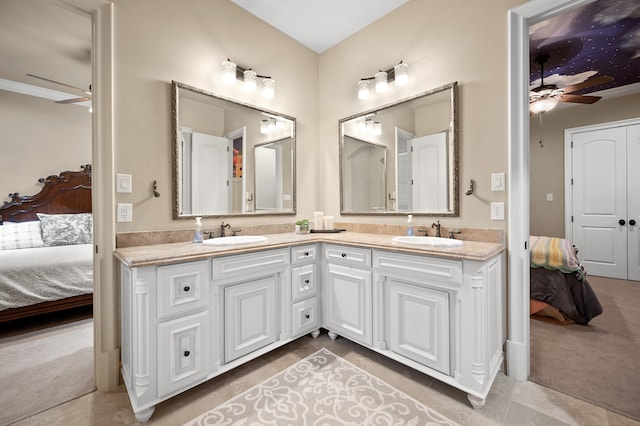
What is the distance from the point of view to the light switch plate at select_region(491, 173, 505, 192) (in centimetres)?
181

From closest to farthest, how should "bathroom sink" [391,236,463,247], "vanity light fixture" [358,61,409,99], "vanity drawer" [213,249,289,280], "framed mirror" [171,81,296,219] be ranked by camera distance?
"vanity drawer" [213,249,289,280] → "bathroom sink" [391,236,463,247] → "framed mirror" [171,81,296,219] → "vanity light fixture" [358,61,409,99]

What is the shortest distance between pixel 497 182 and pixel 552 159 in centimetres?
385

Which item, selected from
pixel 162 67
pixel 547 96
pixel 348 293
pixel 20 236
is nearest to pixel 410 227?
pixel 348 293

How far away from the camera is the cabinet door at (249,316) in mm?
1729

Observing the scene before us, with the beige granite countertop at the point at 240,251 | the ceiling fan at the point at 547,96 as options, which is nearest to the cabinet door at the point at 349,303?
the beige granite countertop at the point at 240,251

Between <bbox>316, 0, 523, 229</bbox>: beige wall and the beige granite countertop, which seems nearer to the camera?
the beige granite countertop

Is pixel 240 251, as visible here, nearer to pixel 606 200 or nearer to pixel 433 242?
pixel 433 242

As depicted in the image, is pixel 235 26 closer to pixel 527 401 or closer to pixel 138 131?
pixel 138 131

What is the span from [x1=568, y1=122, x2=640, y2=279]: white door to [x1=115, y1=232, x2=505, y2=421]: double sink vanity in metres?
3.84

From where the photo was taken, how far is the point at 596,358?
199cm

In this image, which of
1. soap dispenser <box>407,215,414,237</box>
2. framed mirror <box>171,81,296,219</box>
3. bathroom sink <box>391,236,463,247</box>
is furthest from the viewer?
soap dispenser <box>407,215,414,237</box>

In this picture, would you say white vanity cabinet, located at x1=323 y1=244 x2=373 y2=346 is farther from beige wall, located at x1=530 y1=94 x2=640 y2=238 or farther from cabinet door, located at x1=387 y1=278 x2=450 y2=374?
beige wall, located at x1=530 y1=94 x2=640 y2=238

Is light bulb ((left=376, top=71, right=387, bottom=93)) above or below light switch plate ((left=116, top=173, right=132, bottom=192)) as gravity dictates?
above

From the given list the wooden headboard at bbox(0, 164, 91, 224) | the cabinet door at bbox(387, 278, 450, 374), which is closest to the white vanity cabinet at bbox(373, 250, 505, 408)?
the cabinet door at bbox(387, 278, 450, 374)
